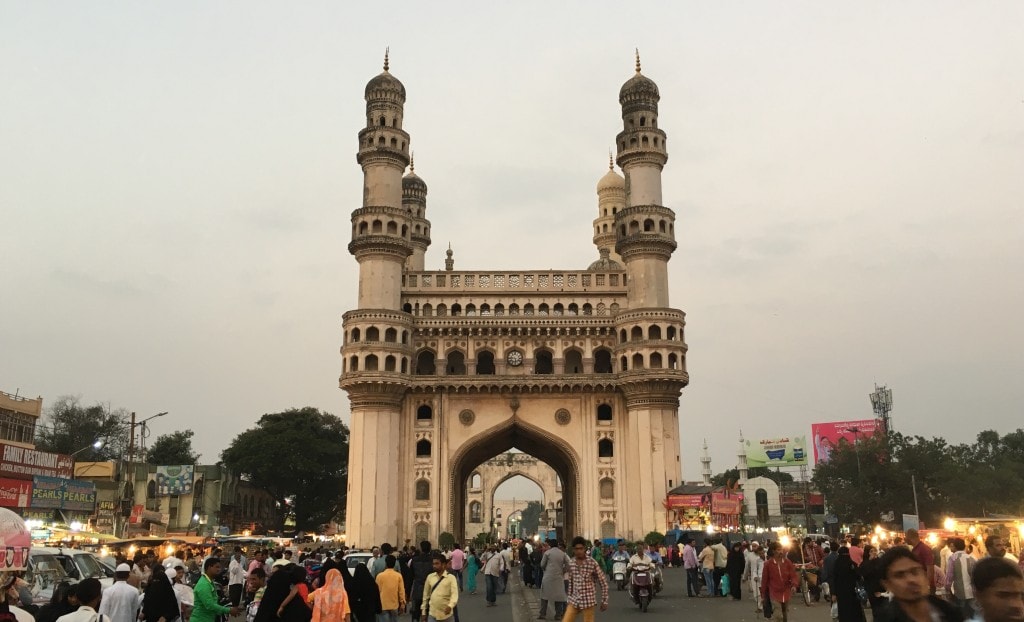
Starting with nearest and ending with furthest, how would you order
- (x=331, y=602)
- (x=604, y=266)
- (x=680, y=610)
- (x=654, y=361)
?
(x=331, y=602), (x=680, y=610), (x=654, y=361), (x=604, y=266)

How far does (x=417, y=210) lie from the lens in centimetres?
6341

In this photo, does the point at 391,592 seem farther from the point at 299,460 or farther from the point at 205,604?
the point at 299,460

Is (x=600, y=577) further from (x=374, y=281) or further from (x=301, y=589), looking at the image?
(x=374, y=281)

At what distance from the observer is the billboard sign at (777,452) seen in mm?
92938

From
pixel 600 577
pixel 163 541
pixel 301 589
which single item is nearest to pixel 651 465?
pixel 163 541

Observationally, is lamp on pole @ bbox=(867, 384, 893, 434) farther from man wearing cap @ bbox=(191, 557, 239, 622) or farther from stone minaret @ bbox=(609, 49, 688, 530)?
man wearing cap @ bbox=(191, 557, 239, 622)

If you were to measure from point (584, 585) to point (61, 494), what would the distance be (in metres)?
34.0

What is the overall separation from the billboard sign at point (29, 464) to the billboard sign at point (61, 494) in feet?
1.44

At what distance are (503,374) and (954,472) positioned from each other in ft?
103

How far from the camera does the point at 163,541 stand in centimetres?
3167

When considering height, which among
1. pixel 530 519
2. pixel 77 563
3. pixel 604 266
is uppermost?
pixel 604 266

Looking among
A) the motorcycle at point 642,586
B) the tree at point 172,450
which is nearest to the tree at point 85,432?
the tree at point 172,450

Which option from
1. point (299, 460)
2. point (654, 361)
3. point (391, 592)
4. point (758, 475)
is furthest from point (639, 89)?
point (758, 475)

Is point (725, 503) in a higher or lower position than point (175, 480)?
lower
